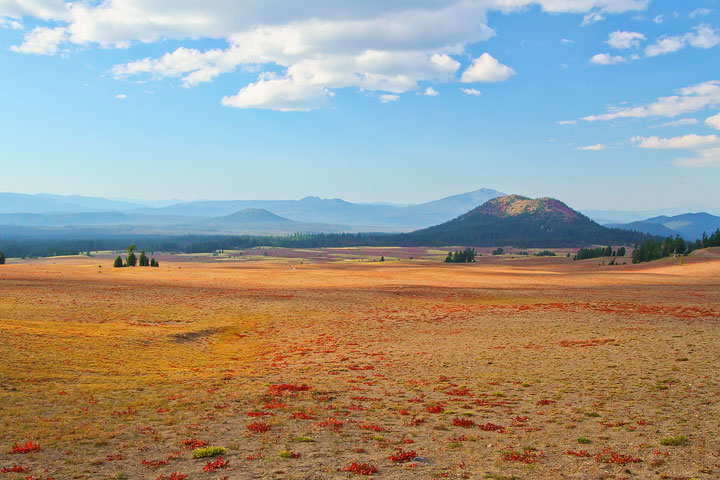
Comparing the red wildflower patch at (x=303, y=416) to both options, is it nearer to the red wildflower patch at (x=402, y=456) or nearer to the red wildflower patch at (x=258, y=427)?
the red wildflower patch at (x=258, y=427)

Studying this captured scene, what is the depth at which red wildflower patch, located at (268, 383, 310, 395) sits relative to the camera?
66.7 feet

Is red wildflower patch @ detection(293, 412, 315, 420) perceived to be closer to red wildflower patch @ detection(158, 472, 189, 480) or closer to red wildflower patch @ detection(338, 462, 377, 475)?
red wildflower patch @ detection(338, 462, 377, 475)

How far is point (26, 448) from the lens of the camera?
13.2 m

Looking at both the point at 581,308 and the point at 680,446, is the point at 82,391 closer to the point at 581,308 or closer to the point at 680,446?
the point at 680,446

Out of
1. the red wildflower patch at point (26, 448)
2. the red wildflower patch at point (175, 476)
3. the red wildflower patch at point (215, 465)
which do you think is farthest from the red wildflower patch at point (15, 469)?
the red wildflower patch at point (215, 465)

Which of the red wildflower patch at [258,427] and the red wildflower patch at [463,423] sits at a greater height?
the red wildflower patch at [258,427]

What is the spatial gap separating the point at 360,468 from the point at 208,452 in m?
4.44

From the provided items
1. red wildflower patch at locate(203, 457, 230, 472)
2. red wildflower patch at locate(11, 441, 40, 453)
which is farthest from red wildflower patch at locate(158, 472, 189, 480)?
red wildflower patch at locate(11, 441, 40, 453)

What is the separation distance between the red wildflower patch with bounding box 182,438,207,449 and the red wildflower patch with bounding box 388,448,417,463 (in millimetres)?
5705

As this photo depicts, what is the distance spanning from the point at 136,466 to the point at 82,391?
325 inches

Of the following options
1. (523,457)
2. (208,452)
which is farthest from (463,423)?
(208,452)

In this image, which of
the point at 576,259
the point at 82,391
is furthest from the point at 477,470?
the point at 576,259

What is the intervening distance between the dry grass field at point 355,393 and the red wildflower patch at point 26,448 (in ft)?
0.25

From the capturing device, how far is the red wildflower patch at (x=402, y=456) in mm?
13023
